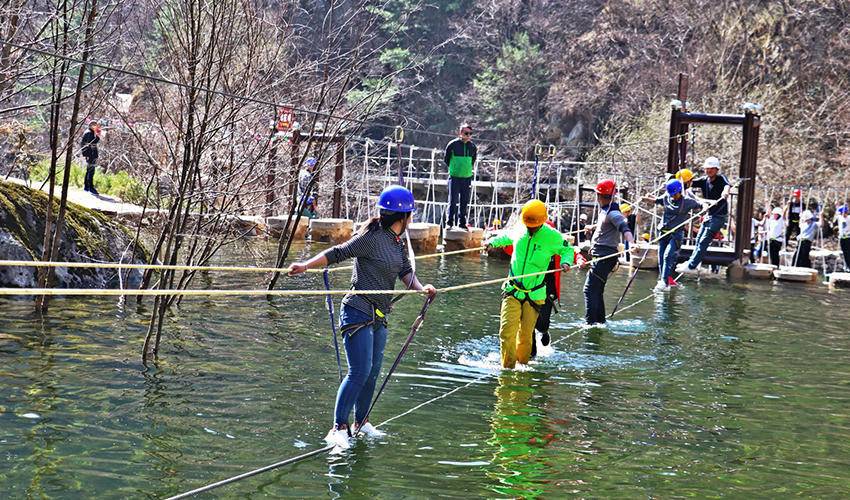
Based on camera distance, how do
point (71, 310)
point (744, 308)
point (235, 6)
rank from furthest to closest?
point (744, 308)
point (71, 310)
point (235, 6)

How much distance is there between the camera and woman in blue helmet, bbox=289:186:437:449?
7.92 metres

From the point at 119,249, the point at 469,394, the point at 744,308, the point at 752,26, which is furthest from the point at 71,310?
the point at 752,26

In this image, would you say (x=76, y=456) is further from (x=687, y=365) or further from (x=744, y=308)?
(x=744, y=308)

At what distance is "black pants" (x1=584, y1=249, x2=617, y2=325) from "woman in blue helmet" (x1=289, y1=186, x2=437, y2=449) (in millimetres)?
6301

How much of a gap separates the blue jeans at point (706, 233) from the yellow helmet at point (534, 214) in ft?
30.7

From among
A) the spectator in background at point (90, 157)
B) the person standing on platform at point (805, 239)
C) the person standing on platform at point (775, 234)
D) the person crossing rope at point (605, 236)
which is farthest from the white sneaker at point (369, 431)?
the person standing on platform at point (805, 239)

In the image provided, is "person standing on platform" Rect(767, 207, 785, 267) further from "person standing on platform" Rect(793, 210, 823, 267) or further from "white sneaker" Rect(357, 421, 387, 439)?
"white sneaker" Rect(357, 421, 387, 439)

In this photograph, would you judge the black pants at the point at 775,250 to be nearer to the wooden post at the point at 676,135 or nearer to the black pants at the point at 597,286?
the wooden post at the point at 676,135

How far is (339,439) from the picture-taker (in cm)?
805

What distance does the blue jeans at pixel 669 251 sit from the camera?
1866cm

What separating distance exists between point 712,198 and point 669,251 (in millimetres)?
1188

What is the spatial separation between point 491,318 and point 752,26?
27.0 meters

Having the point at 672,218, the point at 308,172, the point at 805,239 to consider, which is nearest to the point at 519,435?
the point at 672,218

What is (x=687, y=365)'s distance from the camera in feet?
41.0
